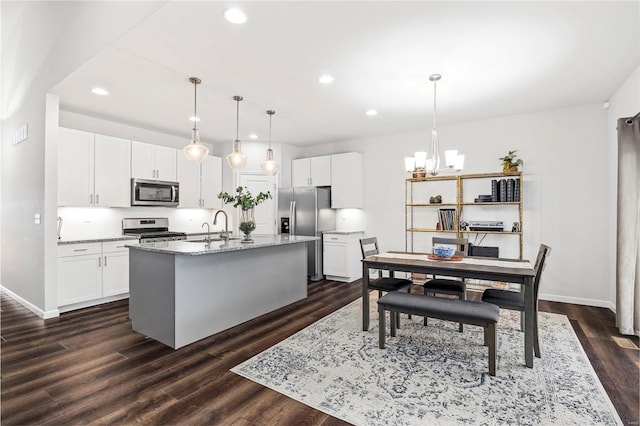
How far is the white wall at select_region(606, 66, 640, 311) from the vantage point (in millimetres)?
3238

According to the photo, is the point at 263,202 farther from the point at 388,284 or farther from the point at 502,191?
the point at 502,191

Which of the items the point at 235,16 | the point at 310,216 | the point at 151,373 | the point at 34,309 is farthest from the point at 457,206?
the point at 34,309

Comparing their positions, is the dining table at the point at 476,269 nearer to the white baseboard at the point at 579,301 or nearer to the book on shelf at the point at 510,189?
the book on shelf at the point at 510,189

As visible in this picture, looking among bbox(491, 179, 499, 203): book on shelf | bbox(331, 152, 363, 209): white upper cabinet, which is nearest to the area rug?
bbox(491, 179, 499, 203): book on shelf

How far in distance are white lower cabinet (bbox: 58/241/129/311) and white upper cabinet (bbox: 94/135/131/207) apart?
0.68 meters

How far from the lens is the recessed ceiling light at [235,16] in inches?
89.5

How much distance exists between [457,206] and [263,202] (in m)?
3.46

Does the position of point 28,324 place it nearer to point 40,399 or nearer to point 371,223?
point 40,399

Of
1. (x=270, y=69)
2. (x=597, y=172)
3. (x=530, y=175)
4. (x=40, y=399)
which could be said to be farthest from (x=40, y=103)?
(x=597, y=172)

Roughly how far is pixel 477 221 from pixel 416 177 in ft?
3.80

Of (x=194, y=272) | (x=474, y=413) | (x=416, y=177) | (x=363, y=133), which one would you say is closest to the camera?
(x=474, y=413)

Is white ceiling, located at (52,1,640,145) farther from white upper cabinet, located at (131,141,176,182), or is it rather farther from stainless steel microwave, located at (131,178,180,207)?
stainless steel microwave, located at (131,178,180,207)

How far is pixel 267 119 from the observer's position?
4.80m

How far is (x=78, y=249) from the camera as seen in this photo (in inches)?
159
